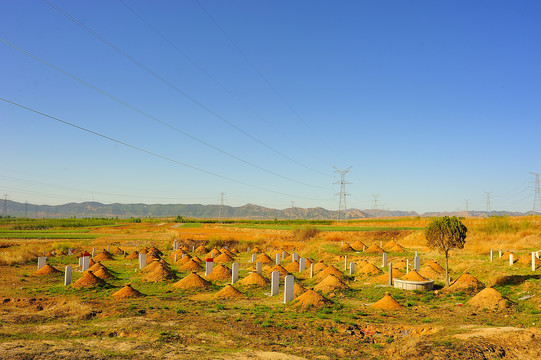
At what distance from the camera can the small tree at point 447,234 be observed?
2366cm

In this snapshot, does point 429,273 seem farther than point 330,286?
Yes

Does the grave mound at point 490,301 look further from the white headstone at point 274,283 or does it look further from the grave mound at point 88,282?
the grave mound at point 88,282

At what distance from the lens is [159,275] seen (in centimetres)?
2884

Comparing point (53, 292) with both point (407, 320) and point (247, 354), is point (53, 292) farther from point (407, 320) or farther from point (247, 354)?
point (407, 320)

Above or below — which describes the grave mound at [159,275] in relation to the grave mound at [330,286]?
below

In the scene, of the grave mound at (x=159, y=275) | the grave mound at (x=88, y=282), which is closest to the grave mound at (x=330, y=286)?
the grave mound at (x=159, y=275)

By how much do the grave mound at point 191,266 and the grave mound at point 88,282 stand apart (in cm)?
909

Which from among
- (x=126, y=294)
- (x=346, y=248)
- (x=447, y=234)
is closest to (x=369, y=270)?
(x=447, y=234)

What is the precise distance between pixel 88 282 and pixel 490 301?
2460cm

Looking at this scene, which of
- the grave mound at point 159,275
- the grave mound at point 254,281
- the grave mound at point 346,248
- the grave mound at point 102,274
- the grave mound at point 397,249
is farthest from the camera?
the grave mound at point 346,248

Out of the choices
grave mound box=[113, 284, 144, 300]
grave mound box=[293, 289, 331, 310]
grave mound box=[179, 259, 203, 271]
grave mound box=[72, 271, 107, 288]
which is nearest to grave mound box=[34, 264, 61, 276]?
grave mound box=[72, 271, 107, 288]

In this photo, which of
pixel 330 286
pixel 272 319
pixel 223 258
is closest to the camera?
pixel 272 319

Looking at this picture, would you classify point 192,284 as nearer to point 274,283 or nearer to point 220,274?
point 220,274

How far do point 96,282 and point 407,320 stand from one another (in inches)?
807
